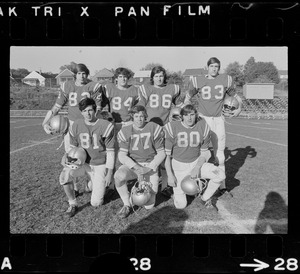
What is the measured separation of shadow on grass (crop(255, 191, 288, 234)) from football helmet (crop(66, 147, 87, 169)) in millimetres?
1942

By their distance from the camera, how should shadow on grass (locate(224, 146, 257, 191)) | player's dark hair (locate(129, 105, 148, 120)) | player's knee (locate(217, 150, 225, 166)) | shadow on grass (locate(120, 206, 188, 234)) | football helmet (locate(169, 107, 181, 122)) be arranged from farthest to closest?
shadow on grass (locate(224, 146, 257, 191)) → player's knee (locate(217, 150, 225, 166)) → football helmet (locate(169, 107, 181, 122)) → player's dark hair (locate(129, 105, 148, 120)) → shadow on grass (locate(120, 206, 188, 234))

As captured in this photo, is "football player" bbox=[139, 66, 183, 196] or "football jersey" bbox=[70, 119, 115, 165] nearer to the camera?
"football jersey" bbox=[70, 119, 115, 165]

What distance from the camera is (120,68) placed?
10.1 ft

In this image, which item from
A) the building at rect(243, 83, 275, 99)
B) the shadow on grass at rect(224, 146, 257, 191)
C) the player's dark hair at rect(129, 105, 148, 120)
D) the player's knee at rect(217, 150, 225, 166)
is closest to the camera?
the player's dark hair at rect(129, 105, 148, 120)

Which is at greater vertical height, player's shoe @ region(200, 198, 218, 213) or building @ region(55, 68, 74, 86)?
building @ region(55, 68, 74, 86)

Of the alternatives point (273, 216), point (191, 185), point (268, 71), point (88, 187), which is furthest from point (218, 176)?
point (88, 187)

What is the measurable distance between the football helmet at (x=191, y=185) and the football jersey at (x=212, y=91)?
77 centimetres

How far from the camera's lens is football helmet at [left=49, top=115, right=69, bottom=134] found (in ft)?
10.5

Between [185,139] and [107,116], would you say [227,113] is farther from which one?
[107,116]

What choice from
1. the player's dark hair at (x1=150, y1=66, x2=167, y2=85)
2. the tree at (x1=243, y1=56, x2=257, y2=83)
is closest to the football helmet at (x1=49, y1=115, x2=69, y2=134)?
the player's dark hair at (x1=150, y1=66, x2=167, y2=85)

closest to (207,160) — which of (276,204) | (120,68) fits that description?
(276,204)

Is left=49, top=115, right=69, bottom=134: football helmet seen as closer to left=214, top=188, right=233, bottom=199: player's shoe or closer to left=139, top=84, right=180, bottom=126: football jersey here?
left=139, top=84, right=180, bottom=126: football jersey
